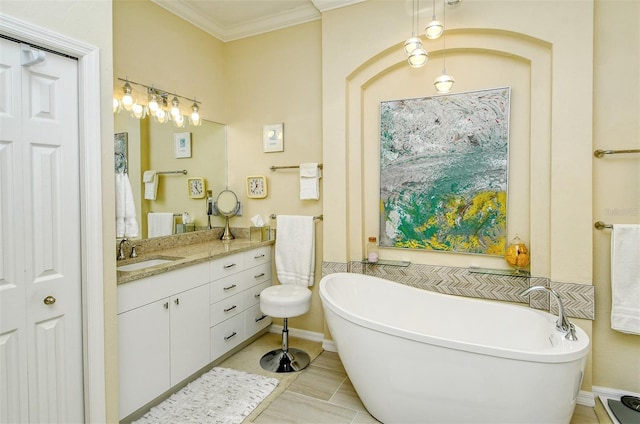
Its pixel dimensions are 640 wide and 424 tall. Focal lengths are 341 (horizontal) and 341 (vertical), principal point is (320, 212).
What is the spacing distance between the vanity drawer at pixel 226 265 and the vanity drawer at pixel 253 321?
0.43 m

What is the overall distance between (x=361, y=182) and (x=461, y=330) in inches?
55.2

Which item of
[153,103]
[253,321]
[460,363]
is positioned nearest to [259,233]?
[253,321]

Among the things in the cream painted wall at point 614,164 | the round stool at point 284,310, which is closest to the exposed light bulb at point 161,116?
the round stool at point 284,310

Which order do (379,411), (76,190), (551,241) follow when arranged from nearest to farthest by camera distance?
(76,190) < (379,411) < (551,241)

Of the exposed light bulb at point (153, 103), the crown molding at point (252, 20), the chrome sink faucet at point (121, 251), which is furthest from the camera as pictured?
the crown molding at point (252, 20)

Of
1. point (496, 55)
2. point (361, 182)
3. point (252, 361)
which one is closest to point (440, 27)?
point (496, 55)

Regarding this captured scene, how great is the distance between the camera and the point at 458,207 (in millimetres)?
2684

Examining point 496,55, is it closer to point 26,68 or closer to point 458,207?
point 458,207

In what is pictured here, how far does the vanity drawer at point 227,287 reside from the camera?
106 inches

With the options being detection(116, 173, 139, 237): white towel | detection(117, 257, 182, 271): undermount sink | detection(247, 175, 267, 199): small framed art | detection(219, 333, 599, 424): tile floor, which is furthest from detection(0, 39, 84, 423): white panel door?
detection(247, 175, 267, 199): small framed art

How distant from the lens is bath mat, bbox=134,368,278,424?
2123 mm

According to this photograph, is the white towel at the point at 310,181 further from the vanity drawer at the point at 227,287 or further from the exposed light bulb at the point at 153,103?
the exposed light bulb at the point at 153,103

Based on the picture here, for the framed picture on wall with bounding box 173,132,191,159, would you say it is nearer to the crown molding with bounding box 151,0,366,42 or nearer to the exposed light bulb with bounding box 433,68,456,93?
the crown molding with bounding box 151,0,366,42

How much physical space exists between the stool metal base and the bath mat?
16 centimetres
